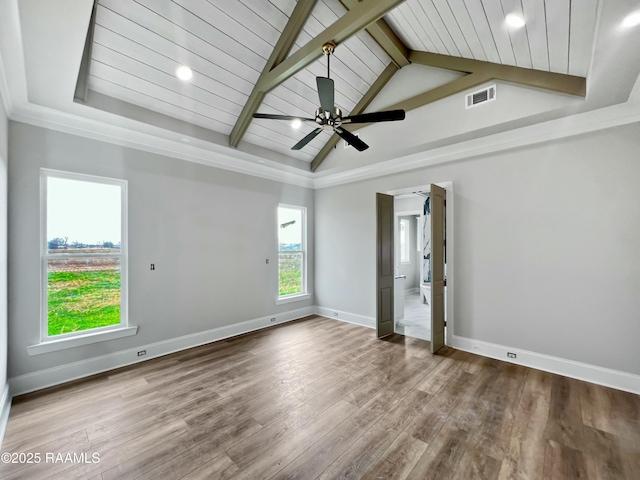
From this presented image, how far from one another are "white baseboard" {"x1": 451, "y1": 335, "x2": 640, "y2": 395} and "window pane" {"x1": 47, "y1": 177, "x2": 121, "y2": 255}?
493 centimetres

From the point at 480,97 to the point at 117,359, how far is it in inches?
220

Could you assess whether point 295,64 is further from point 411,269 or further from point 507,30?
point 411,269

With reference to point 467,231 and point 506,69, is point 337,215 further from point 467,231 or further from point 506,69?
point 506,69

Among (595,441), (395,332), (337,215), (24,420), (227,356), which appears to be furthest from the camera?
(337,215)

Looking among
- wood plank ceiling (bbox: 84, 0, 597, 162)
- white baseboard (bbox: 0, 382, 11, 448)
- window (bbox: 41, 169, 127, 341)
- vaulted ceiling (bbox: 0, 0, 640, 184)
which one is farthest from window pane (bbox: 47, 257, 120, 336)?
wood plank ceiling (bbox: 84, 0, 597, 162)

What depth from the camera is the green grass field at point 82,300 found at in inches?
121

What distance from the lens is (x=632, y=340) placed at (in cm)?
283

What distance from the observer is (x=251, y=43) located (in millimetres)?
3104

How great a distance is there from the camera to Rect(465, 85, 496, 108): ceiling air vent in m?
3.31

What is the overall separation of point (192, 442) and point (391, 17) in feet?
15.4

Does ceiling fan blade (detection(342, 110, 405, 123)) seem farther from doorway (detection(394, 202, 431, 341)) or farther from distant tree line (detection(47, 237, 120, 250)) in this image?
distant tree line (detection(47, 237, 120, 250))

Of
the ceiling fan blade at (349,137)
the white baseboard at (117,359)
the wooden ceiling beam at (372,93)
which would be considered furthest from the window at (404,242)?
the ceiling fan blade at (349,137)

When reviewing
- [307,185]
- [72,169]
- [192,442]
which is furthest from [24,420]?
[307,185]

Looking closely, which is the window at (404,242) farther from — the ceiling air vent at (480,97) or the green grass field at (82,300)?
the green grass field at (82,300)
